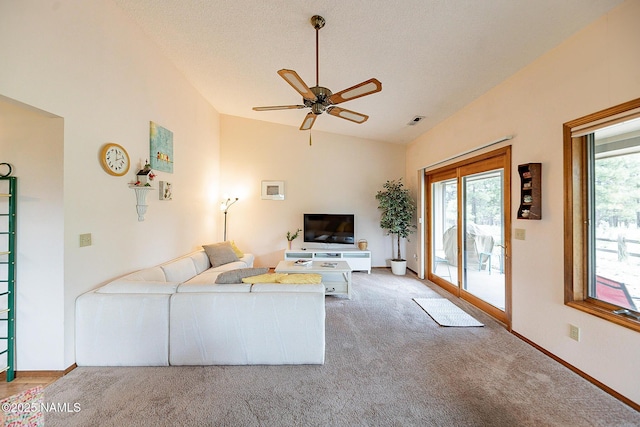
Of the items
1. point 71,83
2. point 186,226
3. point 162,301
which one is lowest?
point 162,301

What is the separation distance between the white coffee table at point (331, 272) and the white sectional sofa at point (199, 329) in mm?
1518

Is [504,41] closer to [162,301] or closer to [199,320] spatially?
[199,320]

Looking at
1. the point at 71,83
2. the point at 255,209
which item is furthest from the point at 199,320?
the point at 255,209

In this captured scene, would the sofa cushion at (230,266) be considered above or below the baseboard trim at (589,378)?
above

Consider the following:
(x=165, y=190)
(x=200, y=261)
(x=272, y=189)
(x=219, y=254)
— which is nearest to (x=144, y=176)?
(x=165, y=190)

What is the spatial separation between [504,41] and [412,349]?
300cm

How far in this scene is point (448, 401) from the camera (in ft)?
5.91

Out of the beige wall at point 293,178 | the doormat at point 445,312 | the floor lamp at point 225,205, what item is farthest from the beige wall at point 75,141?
the doormat at point 445,312

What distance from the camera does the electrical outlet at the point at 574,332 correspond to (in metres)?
2.12

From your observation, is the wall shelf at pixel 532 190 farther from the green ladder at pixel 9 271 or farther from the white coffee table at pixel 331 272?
the green ladder at pixel 9 271

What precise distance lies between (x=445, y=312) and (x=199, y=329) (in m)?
2.98

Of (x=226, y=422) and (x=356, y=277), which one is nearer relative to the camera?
(x=226, y=422)

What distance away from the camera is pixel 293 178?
5664mm

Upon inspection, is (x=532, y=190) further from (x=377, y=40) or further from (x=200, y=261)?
(x=200, y=261)
